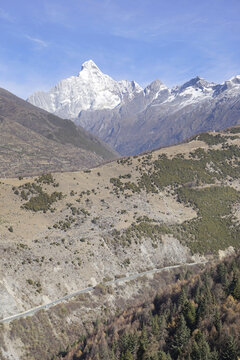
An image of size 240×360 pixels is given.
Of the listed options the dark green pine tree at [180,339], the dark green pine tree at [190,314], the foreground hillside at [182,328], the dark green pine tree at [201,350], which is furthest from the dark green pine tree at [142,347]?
the dark green pine tree at [201,350]

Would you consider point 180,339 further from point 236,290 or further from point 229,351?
point 236,290

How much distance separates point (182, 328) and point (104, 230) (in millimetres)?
48206

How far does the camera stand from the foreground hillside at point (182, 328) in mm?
41094

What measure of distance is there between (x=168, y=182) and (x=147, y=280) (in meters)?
47.7

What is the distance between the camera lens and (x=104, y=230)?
299 feet

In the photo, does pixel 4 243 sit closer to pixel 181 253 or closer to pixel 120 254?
pixel 120 254

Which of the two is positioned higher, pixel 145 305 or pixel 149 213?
pixel 149 213

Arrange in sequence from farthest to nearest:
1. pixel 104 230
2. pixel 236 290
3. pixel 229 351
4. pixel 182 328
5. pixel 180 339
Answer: pixel 104 230
pixel 236 290
pixel 182 328
pixel 180 339
pixel 229 351

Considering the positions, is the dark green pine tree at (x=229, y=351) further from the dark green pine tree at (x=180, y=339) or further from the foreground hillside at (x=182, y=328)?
the dark green pine tree at (x=180, y=339)

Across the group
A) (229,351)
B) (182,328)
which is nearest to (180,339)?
(182,328)

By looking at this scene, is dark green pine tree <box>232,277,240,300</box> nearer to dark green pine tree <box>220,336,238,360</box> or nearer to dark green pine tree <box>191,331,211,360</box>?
dark green pine tree <box>191,331,211,360</box>

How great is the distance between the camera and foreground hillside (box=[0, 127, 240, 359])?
6419 cm

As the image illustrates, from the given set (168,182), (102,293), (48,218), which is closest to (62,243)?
(48,218)

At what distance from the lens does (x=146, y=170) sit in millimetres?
125875
